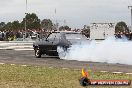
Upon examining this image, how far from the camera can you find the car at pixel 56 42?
69.4ft

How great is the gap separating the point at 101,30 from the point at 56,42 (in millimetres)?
35329

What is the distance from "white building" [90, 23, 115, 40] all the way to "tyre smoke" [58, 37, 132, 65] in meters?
32.9

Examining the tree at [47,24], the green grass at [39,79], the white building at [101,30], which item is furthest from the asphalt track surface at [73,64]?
the tree at [47,24]

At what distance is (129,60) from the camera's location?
18.2m

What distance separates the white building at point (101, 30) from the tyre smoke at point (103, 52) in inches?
1297

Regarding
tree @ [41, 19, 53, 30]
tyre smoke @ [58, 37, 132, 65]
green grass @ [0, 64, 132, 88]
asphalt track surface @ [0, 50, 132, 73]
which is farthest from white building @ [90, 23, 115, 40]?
tree @ [41, 19, 53, 30]

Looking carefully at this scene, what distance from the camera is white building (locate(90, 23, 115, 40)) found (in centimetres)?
5438

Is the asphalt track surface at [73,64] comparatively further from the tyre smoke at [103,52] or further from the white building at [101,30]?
the white building at [101,30]

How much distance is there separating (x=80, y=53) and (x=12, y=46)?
15.4 metres

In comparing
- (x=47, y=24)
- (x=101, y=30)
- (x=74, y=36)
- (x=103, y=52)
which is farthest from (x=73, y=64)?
(x=47, y=24)

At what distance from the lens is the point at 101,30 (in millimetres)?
56438

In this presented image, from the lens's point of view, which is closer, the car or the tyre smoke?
the tyre smoke

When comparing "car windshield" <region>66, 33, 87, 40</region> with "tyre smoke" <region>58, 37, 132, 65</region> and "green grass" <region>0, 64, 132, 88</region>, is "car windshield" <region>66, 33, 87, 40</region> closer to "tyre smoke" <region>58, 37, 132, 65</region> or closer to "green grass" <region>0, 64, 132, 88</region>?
"tyre smoke" <region>58, 37, 132, 65</region>

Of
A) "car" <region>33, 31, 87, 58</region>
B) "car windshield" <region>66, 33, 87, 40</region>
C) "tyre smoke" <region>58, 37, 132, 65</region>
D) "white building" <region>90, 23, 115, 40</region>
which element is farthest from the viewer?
"white building" <region>90, 23, 115, 40</region>
